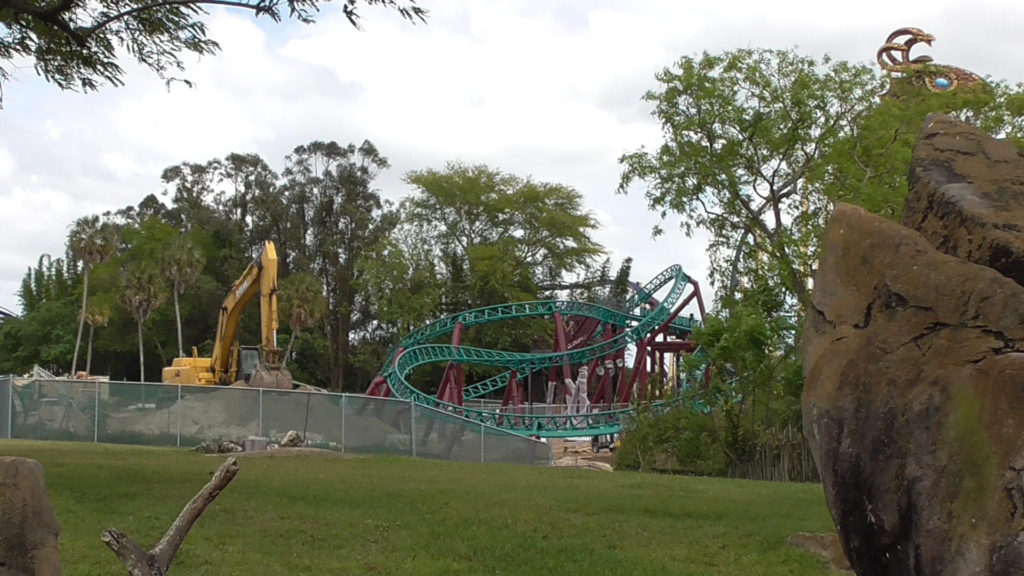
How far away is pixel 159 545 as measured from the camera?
15.9 feet

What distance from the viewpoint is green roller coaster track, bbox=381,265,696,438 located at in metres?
38.2

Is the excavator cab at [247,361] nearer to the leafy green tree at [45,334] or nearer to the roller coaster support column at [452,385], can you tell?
the roller coaster support column at [452,385]

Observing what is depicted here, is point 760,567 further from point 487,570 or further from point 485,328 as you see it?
point 485,328

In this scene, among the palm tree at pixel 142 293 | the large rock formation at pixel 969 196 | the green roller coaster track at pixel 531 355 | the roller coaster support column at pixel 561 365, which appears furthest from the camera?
the palm tree at pixel 142 293

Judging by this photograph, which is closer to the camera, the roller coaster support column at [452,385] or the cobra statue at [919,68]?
the cobra statue at [919,68]

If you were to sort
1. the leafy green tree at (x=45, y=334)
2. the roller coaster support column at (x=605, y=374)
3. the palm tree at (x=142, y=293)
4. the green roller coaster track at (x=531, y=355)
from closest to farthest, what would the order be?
the green roller coaster track at (x=531, y=355) → the roller coaster support column at (x=605, y=374) → the palm tree at (x=142, y=293) → the leafy green tree at (x=45, y=334)

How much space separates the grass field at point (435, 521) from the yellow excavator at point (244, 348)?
1409 cm

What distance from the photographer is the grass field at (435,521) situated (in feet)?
31.7

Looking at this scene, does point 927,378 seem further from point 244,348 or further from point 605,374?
point 605,374

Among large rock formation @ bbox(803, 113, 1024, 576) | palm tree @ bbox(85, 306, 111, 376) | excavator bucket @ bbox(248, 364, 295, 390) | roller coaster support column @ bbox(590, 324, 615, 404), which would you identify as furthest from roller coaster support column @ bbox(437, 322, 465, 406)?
large rock formation @ bbox(803, 113, 1024, 576)

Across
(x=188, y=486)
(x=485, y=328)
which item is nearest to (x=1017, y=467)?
(x=188, y=486)

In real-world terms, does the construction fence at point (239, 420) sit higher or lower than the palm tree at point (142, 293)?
lower

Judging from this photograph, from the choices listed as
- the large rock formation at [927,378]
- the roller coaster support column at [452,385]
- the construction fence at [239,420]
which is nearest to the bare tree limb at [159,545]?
the large rock formation at [927,378]

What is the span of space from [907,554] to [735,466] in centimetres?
1800
